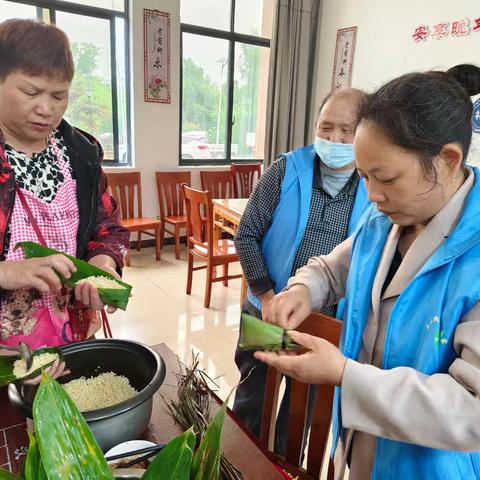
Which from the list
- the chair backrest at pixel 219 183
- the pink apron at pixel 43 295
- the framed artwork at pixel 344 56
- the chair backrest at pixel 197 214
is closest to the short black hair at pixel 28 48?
the pink apron at pixel 43 295

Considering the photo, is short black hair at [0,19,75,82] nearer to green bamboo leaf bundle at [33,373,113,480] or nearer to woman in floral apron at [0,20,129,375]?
woman in floral apron at [0,20,129,375]

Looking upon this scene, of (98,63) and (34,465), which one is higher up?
(98,63)

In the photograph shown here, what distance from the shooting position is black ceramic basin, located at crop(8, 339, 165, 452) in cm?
67

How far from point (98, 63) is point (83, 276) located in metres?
3.80

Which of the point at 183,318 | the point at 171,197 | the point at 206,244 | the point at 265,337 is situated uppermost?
the point at 265,337

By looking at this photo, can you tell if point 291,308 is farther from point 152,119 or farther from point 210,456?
point 152,119

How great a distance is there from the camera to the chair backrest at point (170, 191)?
457cm

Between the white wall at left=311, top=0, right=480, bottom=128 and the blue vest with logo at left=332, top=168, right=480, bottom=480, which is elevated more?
the white wall at left=311, top=0, right=480, bottom=128

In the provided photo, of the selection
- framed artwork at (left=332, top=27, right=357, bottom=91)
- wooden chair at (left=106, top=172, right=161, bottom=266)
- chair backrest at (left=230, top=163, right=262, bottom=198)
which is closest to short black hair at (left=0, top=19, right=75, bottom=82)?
wooden chair at (left=106, top=172, right=161, bottom=266)

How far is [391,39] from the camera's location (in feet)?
12.4

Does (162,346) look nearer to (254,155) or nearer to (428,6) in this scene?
(428,6)

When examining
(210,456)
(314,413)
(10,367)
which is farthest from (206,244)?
(210,456)

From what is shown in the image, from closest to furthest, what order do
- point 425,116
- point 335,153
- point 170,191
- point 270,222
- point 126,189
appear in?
1. point 425,116
2. point 335,153
3. point 270,222
4. point 126,189
5. point 170,191

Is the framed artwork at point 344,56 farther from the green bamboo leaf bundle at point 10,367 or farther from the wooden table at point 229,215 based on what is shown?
the green bamboo leaf bundle at point 10,367
